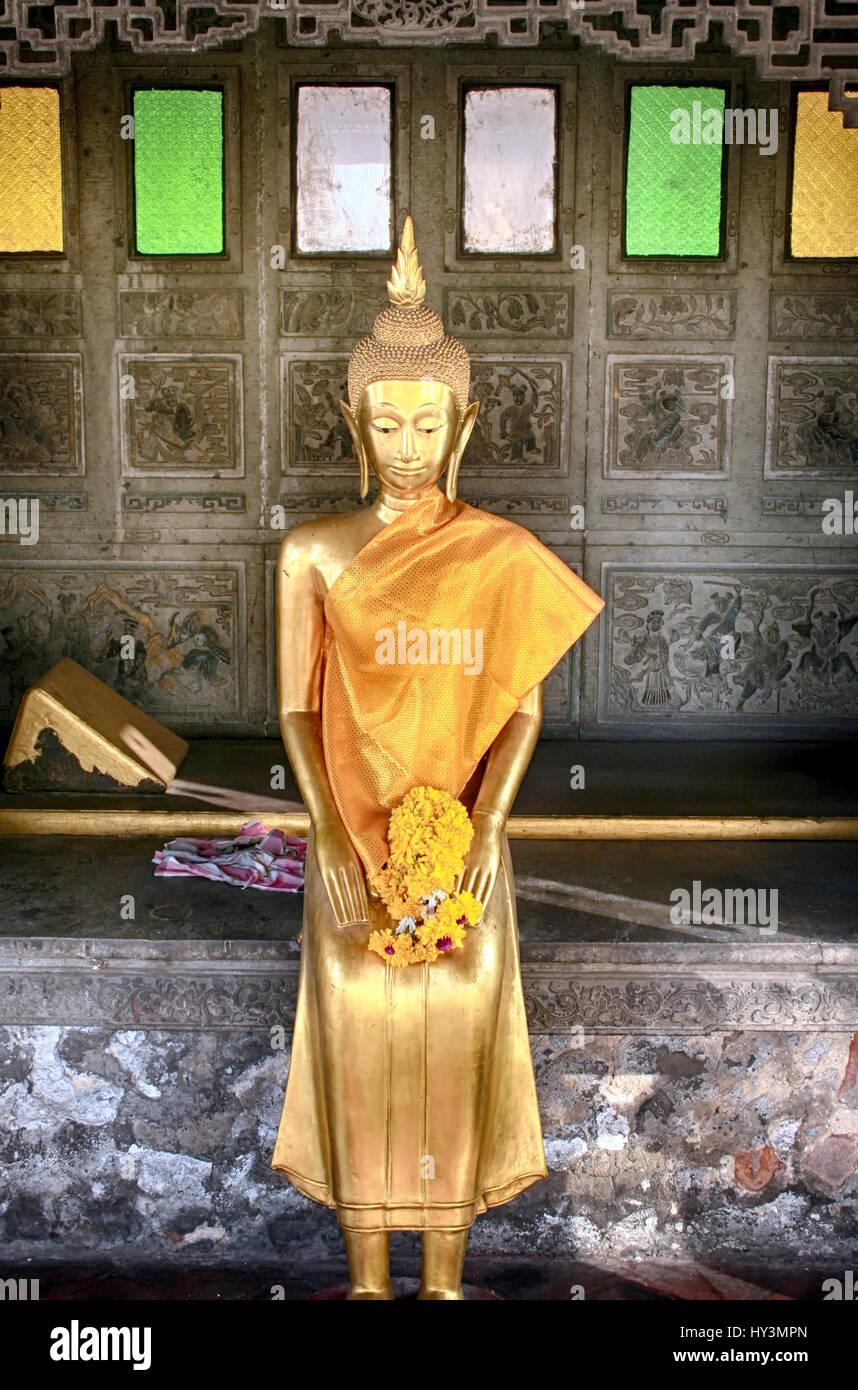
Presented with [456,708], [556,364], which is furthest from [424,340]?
[556,364]

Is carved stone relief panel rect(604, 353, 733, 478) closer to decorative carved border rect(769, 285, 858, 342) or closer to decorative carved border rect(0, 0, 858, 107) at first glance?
decorative carved border rect(769, 285, 858, 342)

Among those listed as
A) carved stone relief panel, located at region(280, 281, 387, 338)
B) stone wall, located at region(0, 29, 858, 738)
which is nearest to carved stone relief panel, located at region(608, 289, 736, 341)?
stone wall, located at region(0, 29, 858, 738)

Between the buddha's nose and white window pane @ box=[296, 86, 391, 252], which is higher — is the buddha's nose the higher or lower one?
the lower one

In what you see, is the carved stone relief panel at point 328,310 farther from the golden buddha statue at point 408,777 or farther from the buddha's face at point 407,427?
the buddha's face at point 407,427

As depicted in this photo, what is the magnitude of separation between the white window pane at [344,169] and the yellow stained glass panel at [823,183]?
192cm

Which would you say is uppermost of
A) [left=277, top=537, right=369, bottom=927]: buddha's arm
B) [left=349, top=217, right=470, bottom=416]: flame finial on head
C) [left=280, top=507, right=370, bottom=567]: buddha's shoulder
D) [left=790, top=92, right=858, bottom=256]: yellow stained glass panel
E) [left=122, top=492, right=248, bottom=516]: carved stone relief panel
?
[left=790, top=92, right=858, bottom=256]: yellow stained glass panel

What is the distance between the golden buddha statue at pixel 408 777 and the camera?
2.79 meters

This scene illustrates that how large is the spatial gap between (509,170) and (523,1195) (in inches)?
181

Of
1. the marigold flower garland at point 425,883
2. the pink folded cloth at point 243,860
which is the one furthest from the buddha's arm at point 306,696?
the pink folded cloth at point 243,860

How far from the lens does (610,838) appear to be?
15.6 feet

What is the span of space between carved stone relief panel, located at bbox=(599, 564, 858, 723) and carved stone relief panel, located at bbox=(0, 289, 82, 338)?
2834mm

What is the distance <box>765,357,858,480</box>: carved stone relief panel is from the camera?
20.6ft

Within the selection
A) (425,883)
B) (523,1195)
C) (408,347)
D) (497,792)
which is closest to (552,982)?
(523,1195)

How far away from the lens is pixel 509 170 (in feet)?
20.3
